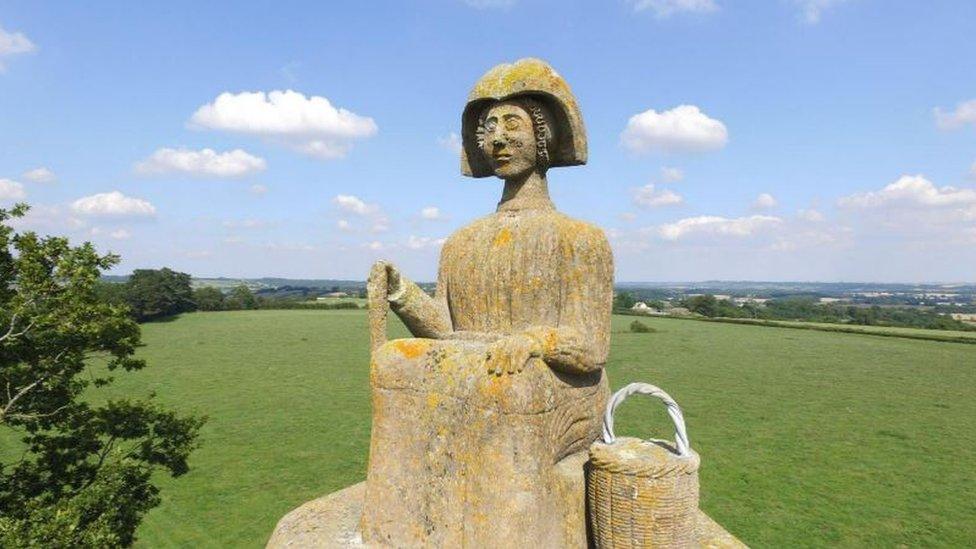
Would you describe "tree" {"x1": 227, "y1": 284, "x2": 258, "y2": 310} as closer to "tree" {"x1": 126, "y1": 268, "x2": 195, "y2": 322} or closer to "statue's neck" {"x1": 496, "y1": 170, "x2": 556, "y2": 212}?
"tree" {"x1": 126, "y1": 268, "x2": 195, "y2": 322}

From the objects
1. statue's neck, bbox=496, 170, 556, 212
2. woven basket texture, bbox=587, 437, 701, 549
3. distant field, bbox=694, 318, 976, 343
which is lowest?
distant field, bbox=694, 318, 976, 343

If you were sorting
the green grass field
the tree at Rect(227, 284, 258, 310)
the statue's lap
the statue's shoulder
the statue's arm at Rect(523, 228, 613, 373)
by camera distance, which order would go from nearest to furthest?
the statue's lap < the statue's arm at Rect(523, 228, 613, 373) < the statue's shoulder < the green grass field < the tree at Rect(227, 284, 258, 310)

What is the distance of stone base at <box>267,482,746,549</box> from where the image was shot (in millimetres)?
4098

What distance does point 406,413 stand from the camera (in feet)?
12.9

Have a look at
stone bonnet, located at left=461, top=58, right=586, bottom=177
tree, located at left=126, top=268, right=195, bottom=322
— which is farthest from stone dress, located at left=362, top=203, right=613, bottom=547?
tree, located at left=126, top=268, right=195, bottom=322

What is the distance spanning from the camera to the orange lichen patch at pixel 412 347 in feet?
13.0

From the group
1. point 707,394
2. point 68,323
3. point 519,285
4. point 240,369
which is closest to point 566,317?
point 519,285

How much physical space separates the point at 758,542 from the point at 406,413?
11700 millimetres

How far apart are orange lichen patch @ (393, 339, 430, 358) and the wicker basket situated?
1.36 metres

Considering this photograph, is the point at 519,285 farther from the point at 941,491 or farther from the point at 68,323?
the point at 941,491

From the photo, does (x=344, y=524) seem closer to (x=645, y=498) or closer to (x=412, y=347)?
(x=412, y=347)

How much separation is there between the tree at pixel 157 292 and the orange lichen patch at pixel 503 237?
5783 centimetres

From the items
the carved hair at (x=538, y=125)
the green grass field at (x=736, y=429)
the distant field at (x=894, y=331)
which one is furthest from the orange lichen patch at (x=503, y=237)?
the distant field at (x=894, y=331)

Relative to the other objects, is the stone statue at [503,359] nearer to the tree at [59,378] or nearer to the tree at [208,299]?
the tree at [59,378]
